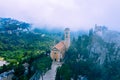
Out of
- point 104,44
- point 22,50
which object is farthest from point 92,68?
point 22,50

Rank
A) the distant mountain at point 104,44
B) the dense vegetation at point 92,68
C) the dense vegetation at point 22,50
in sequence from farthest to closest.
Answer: the distant mountain at point 104,44 → the dense vegetation at point 22,50 → the dense vegetation at point 92,68

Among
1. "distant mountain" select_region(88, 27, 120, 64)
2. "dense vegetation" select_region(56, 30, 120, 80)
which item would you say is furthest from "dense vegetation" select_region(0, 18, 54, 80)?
"distant mountain" select_region(88, 27, 120, 64)

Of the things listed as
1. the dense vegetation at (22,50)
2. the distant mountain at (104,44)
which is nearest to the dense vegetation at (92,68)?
the distant mountain at (104,44)

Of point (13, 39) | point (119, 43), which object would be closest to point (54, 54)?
point (119, 43)

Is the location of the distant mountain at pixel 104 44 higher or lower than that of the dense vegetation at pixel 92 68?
higher

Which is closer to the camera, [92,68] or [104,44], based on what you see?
[92,68]

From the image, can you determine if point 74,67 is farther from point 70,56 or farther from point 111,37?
point 111,37

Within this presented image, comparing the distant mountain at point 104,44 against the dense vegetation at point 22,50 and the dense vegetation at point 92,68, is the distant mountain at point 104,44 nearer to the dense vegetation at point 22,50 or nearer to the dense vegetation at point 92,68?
the dense vegetation at point 92,68

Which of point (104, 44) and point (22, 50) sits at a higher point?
point (104, 44)

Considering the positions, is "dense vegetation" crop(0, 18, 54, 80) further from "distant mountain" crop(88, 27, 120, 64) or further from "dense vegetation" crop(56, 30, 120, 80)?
"distant mountain" crop(88, 27, 120, 64)

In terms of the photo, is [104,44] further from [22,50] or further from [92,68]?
[22,50]

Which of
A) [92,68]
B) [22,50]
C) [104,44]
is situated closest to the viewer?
[92,68]

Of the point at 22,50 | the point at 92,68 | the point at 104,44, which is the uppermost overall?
the point at 104,44

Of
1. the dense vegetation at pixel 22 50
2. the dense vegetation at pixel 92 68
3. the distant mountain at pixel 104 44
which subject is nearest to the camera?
the dense vegetation at pixel 92 68
